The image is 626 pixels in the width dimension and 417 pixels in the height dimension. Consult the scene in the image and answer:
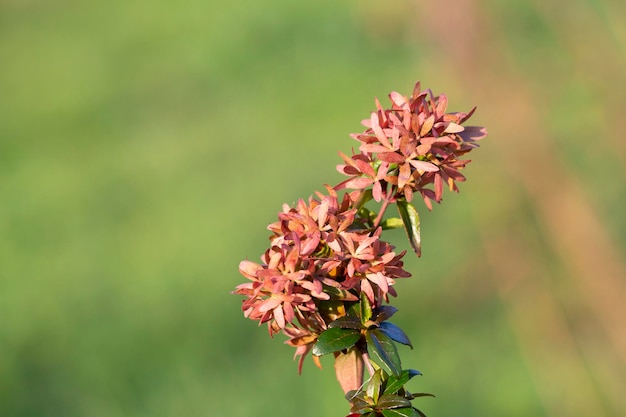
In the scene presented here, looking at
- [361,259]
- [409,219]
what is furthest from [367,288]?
[409,219]

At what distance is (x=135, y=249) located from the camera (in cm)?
407

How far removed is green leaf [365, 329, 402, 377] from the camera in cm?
87

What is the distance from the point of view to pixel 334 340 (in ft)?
2.86

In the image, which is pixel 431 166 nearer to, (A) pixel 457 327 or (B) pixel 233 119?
(A) pixel 457 327

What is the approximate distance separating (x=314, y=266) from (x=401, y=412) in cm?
16

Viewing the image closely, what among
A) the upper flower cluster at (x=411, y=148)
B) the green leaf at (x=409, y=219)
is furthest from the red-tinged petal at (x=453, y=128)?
the green leaf at (x=409, y=219)

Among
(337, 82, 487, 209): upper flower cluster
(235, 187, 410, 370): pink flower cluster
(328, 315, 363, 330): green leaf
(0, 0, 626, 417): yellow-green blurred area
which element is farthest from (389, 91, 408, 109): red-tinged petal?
(0, 0, 626, 417): yellow-green blurred area

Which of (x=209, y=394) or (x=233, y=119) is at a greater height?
(x=233, y=119)

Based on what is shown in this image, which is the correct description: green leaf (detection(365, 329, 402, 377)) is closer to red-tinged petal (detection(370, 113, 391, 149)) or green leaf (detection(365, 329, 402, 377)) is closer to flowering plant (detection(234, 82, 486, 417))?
flowering plant (detection(234, 82, 486, 417))

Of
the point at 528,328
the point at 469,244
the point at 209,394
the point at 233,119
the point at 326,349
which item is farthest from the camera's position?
the point at 233,119

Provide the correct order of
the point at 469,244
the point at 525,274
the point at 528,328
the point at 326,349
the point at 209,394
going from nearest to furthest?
the point at 326,349 < the point at 209,394 < the point at 528,328 < the point at 525,274 < the point at 469,244

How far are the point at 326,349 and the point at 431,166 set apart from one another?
20 cm

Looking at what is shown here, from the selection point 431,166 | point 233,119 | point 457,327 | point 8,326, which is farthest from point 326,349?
point 233,119

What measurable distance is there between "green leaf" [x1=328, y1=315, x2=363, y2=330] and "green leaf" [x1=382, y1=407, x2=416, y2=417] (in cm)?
8
